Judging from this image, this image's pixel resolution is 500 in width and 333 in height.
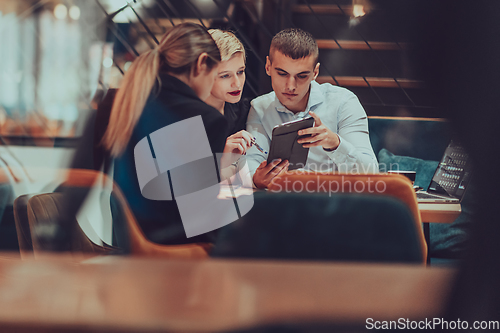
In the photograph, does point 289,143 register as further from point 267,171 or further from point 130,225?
point 130,225

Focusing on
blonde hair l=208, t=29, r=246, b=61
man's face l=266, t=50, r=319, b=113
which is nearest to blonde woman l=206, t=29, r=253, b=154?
blonde hair l=208, t=29, r=246, b=61

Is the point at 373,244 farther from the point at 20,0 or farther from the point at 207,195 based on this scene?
the point at 20,0

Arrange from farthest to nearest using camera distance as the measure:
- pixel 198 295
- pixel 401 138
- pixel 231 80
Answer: pixel 401 138 → pixel 231 80 → pixel 198 295

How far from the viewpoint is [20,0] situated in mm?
743

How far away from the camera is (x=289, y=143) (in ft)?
3.35

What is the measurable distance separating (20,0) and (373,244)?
0.82 meters

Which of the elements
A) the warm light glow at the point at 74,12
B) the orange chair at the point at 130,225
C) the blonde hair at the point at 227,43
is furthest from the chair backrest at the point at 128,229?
the blonde hair at the point at 227,43

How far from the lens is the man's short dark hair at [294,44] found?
1.19 metres

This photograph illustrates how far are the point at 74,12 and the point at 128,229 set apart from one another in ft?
1.90

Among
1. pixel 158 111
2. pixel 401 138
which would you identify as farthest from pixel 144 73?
pixel 401 138

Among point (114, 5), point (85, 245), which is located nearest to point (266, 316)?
point (85, 245)

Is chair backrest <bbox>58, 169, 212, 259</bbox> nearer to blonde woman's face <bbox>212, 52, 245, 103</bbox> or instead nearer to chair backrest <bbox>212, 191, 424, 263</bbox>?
chair backrest <bbox>212, 191, 424, 263</bbox>

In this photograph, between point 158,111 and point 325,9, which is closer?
point 158,111

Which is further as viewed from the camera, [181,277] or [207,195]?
[207,195]
